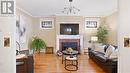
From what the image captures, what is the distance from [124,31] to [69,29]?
8423mm

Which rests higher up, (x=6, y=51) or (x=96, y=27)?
(x=96, y=27)

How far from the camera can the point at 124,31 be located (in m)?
2.82

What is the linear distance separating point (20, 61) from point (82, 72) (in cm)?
216

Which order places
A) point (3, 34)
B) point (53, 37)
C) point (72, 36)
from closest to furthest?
point (3, 34) < point (72, 36) < point (53, 37)

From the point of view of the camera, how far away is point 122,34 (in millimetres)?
2830

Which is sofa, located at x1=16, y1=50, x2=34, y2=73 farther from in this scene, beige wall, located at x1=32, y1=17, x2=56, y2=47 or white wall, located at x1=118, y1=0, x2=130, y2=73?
beige wall, located at x1=32, y1=17, x2=56, y2=47

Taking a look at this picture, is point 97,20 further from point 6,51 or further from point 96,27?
point 6,51

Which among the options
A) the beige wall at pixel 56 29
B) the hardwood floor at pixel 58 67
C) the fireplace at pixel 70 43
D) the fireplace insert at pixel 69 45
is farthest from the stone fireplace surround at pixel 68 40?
the hardwood floor at pixel 58 67

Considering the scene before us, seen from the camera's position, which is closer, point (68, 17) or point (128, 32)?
point (128, 32)

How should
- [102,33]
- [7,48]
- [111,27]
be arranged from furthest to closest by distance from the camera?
1. [102,33]
2. [111,27]
3. [7,48]

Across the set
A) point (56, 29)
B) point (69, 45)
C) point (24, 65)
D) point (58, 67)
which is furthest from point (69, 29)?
point (24, 65)

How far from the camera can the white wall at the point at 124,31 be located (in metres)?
2.80

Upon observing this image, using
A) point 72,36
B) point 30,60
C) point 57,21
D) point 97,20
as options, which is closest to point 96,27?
point 97,20

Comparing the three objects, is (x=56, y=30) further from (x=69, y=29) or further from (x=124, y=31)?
(x=124, y=31)
